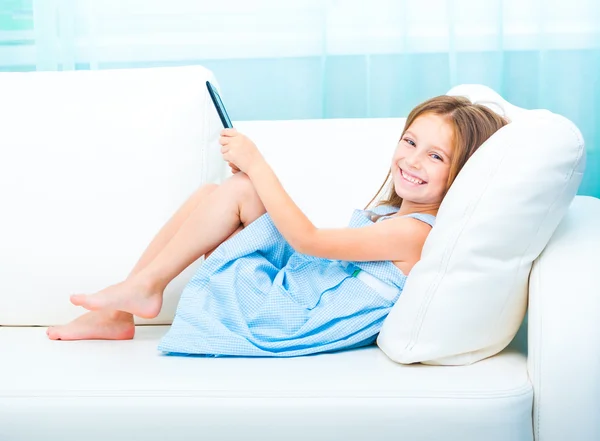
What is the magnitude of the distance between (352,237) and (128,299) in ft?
1.31

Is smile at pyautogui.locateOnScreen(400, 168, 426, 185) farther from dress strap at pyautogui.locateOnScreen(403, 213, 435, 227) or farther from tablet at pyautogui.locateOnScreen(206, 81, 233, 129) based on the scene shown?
tablet at pyautogui.locateOnScreen(206, 81, 233, 129)

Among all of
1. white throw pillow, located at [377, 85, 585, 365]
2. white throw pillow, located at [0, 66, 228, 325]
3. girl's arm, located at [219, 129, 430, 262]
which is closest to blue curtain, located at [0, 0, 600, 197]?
white throw pillow, located at [0, 66, 228, 325]

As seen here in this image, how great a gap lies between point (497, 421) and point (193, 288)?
593 millimetres

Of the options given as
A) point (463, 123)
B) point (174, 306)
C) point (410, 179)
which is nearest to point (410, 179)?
point (410, 179)

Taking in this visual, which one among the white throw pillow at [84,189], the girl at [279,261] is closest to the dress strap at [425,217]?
the girl at [279,261]

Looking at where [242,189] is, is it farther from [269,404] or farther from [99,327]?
[269,404]

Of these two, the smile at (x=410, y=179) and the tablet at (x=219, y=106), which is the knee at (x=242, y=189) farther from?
the smile at (x=410, y=179)

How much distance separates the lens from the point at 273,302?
1408 millimetres

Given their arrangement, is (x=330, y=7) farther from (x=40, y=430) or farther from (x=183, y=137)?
(x=40, y=430)

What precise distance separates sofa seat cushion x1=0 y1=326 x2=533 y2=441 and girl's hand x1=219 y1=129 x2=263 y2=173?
43 cm

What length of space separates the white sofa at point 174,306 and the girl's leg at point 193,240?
0.08m

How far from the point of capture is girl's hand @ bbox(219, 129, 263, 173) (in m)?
1.48

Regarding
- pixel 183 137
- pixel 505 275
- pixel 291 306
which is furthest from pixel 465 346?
pixel 183 137

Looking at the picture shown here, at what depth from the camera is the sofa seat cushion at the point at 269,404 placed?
43.6 inches
